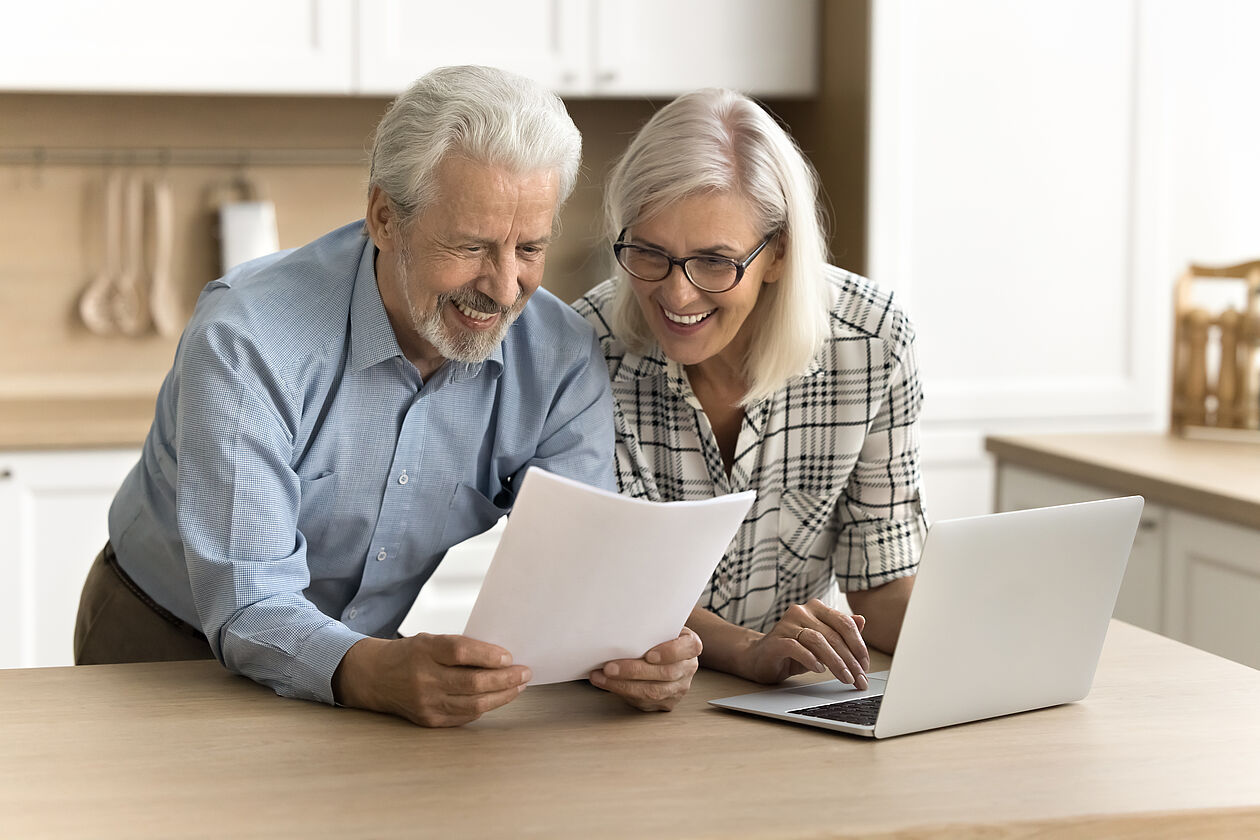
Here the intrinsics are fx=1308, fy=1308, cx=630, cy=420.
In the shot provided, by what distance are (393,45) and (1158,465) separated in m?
1.79

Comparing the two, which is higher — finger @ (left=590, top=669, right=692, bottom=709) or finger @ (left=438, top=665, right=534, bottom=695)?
finger @ (left=438, top=665, right=534, bottom=695)

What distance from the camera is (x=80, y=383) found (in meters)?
3.11

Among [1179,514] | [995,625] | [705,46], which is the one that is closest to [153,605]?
[995,625]

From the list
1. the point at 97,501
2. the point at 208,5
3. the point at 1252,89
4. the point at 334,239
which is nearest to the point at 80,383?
the point at 97,501

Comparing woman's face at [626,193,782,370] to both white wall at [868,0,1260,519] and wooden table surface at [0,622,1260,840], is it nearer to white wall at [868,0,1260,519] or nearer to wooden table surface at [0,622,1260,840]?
wooden table surface at [0,622,1260,840]

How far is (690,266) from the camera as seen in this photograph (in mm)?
1402

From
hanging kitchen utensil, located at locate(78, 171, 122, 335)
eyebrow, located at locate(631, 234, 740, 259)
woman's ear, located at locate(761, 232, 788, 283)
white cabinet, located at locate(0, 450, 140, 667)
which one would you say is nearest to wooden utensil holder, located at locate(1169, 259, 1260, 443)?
woman's ear, located at locate(761, 232, 788, 283)

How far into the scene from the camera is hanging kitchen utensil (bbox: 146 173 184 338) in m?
3.08

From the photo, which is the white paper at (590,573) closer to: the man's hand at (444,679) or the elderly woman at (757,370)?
the man's hand at (444,679)

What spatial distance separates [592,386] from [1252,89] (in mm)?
2379

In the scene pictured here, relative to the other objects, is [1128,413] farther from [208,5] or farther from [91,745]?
[91,745]

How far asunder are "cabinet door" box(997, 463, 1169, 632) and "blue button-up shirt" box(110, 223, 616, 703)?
1153 millimetres

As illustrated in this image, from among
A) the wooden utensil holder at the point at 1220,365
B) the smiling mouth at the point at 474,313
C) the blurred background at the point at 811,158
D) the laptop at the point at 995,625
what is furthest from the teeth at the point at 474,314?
the wooden utensil holder at the point at 1220,365

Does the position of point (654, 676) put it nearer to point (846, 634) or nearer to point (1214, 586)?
point (846, 634)
